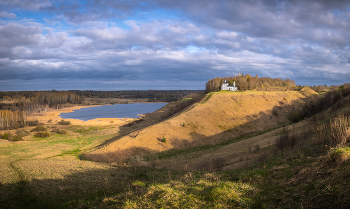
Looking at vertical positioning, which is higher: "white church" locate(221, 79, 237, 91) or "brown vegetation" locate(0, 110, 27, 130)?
"white church" locate(221, 79, 237, 91)

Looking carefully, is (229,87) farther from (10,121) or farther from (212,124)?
(10,121)

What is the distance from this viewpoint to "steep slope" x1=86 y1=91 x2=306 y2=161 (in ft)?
96.1

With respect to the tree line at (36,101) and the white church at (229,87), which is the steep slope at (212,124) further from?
the tree line at (36,101)

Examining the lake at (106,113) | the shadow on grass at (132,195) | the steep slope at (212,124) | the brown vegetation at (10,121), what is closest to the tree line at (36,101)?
the lake at (106,113)

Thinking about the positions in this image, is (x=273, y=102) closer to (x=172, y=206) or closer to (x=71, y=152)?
(x=71, y=152)

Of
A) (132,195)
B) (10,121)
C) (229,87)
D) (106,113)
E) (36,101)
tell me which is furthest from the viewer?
(36,101)

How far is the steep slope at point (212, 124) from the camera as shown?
2928 centimetres

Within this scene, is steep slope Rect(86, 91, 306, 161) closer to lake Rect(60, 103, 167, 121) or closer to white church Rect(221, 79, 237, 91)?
white church Rect(221, 79, 237, 91)

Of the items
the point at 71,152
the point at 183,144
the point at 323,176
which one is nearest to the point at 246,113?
the point at 183,144

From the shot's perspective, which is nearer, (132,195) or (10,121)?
(132,195)

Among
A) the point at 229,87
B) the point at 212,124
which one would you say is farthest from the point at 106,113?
the point at 212,124

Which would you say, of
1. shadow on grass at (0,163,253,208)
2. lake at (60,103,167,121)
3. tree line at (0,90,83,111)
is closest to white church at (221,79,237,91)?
lake at (60,103,167,121)

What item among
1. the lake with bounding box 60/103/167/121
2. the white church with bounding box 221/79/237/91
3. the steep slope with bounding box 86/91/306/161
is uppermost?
the white church with bounding box 221/79/237/91

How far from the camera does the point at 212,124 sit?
3612cm
